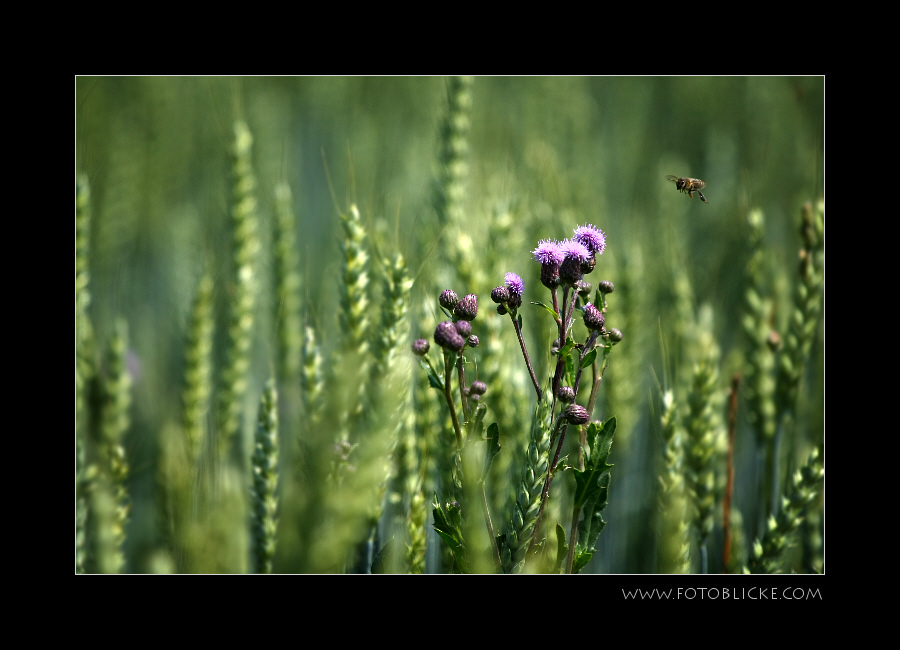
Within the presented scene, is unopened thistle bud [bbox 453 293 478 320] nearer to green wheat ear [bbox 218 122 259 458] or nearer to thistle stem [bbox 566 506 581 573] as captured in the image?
thistle stem [bbox 566 506 581 573]

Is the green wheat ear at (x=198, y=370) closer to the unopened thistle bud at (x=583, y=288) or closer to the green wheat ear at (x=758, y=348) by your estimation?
the unopened thistle bud at (x=583, y=288)

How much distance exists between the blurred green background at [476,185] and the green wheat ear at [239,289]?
0.07 meters

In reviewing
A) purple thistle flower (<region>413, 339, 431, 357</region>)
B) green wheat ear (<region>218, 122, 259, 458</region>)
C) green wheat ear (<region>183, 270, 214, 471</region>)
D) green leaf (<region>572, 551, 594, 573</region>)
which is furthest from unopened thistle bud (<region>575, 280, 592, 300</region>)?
green wheat ear (<region>218, 122, 259, 458</region>)

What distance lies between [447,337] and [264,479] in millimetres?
702

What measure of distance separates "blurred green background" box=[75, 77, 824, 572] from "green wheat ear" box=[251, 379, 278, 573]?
313 mm

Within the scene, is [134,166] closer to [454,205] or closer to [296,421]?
[454,205]

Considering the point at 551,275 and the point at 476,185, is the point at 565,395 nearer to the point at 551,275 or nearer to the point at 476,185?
the point at 551,275

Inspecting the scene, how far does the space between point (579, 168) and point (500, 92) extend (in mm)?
1710

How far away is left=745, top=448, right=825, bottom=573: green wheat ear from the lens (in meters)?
1.83

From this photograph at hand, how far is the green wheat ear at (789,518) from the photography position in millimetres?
1828

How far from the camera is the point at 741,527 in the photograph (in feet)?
7.86

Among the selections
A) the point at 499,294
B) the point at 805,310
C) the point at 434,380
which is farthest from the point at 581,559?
the point at 805,310
